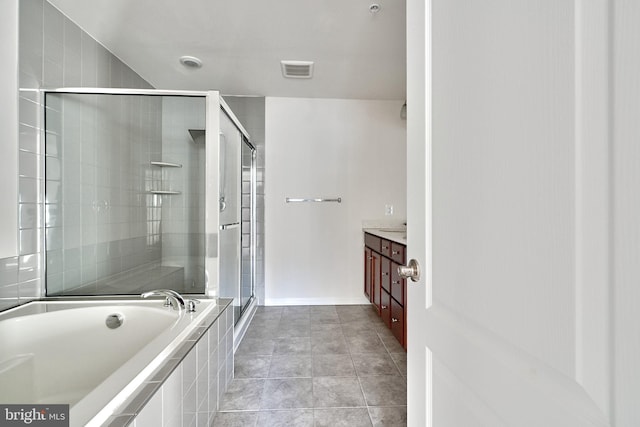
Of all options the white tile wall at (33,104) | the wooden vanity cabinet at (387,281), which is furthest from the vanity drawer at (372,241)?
the white tile wall at (33,104)

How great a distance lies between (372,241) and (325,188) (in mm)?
852

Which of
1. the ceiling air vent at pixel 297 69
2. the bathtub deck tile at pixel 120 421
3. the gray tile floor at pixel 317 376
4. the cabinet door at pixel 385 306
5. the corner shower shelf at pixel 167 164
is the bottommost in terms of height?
the gray tile floor at pixel 317 376

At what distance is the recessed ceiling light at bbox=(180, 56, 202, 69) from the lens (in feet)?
7.61

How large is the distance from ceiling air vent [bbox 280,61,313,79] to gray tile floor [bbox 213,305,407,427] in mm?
2379

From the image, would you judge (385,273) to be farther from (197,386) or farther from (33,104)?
(33,104)

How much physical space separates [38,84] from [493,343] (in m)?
2.48

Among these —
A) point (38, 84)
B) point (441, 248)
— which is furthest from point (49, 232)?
point (441, 248)

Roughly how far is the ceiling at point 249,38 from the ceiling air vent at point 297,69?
65 mm

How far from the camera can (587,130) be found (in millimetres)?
335

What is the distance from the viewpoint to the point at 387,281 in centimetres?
229

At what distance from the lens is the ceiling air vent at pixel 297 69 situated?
241cm

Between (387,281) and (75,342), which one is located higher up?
(387,281)

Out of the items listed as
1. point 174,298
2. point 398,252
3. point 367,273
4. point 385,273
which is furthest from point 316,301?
point 174,298

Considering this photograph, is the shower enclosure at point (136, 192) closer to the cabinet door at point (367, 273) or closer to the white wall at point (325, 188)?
the white wall at point (325, 188)
